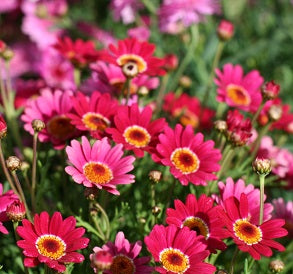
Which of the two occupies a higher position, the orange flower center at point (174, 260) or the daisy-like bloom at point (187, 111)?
the daisy-like bloom at point (187, 111)

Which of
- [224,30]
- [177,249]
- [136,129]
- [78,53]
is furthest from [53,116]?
[224,30]

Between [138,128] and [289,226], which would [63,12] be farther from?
[289,226]

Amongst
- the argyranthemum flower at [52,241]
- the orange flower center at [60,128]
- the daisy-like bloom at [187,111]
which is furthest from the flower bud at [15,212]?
the daisy-like bloom at [187,111]

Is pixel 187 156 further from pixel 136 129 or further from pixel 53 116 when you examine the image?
pixel 53 116

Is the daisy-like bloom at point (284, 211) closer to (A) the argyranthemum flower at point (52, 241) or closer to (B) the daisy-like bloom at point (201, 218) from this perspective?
(B) the daisy-like bloom at point (201, 218)

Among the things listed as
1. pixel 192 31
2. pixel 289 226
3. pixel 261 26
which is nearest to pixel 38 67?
pixel 192 31

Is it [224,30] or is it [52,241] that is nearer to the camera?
[52,241]

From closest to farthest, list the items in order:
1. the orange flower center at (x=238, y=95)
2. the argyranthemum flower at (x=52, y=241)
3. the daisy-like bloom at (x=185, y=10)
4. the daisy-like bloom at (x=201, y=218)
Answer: the argyranthemum flower at (x=52, y=241) < the daisy-like bloom at (x=201, y=218) < the orange flower center at (x=238, y=95) < the daisy-like bloom at (x=185, y=10)

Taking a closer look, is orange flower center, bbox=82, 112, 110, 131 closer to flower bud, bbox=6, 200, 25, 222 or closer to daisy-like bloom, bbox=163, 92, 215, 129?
flower bud, bbox=6, 200, 25, 222
